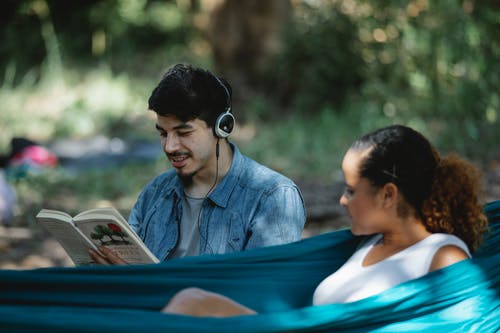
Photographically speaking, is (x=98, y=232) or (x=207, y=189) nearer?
(x=98, y=232)

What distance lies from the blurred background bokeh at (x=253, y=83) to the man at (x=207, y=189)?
207 centimetres

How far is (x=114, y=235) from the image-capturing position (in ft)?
7.78

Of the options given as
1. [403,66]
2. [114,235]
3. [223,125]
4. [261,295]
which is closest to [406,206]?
[261,295]

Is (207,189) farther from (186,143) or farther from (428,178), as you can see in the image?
(428,178)

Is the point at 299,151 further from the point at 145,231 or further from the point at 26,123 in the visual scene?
the point at 145,231

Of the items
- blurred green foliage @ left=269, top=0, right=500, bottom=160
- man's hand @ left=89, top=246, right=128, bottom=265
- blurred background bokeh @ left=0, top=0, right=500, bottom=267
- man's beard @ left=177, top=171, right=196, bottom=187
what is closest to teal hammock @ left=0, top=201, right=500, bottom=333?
man's hand @ left=89, top=246, right=128, bottom=265

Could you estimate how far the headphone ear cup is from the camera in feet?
8.55

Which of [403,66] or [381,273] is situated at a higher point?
[403,66]

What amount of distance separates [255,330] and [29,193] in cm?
434

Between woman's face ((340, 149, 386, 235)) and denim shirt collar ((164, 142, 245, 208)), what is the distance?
0.53 meters

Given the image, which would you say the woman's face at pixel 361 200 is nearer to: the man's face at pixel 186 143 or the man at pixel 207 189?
the man at pixel 207 189

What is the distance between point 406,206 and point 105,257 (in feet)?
3.11

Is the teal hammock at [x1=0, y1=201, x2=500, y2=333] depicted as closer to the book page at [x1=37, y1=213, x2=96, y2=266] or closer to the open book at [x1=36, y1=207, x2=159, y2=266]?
the open book at [x1=36, y1=207, x2=159, y2=266]

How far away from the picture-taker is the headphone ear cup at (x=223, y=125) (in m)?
2.61
